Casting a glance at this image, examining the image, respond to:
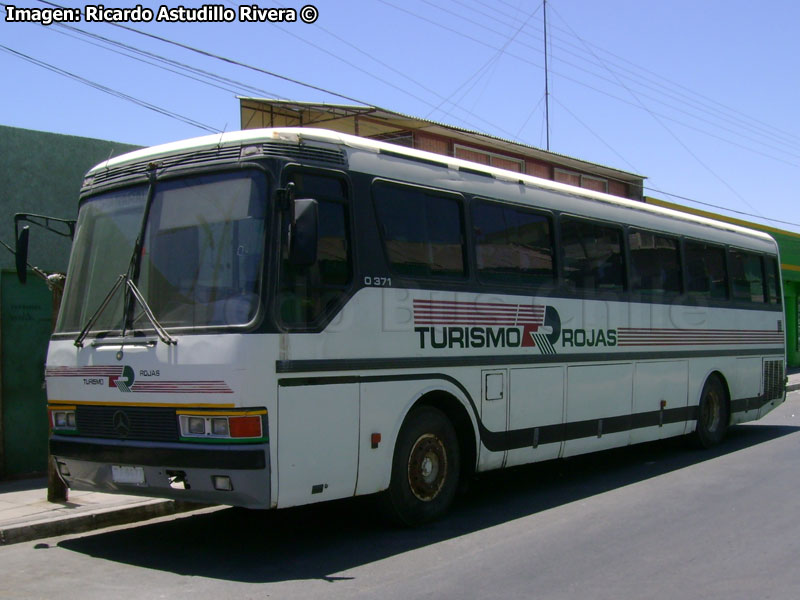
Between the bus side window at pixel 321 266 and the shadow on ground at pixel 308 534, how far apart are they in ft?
6.23

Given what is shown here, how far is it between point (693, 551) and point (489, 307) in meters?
3.00

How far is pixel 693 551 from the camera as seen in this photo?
7051mm

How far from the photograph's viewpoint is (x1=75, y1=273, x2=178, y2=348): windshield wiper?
6.75m

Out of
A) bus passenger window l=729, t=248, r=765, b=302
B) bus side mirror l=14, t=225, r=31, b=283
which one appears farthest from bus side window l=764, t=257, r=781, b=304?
bus side mirror l=14, t=225, r=31, b=283

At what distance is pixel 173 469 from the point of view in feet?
21.7

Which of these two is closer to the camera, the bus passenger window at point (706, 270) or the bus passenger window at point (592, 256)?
the bus passenger window at point (592, 256)

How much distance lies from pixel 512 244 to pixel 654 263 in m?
3.35

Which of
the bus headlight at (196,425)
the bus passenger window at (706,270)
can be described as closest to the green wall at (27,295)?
the bus headlight at (196,425)

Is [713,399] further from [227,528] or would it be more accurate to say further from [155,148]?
[155,148]

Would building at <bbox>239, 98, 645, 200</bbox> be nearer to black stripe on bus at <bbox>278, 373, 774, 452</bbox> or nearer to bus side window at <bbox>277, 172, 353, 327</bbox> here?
black stripe on bus at <bbox>278, 373, 774, 452</bbox>

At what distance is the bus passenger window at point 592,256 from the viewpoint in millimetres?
10125

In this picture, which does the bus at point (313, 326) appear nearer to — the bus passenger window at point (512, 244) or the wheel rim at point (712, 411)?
the bus passenger window at point (512, 244)

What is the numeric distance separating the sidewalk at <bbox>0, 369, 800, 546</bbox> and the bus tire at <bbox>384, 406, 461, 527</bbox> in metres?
2.68

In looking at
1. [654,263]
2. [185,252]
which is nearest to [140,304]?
[185,252]
